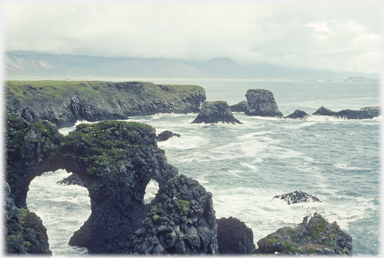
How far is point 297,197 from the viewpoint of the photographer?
1469 inches

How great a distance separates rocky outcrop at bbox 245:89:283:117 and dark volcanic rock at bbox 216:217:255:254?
95374 mm

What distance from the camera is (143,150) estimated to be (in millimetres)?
32375


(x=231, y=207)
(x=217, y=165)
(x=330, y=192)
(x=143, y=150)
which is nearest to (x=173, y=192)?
(x=143, y=150)

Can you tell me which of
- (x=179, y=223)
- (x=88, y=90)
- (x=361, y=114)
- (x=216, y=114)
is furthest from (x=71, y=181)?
(x=361, y=114)

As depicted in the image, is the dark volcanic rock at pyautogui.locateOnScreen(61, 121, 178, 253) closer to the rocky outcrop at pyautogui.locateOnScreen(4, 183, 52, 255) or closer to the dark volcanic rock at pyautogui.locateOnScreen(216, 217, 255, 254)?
the rocky outcrop at pyautogui.locateOnScreen(4, 183, 52, 255)

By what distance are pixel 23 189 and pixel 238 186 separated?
1026 inches

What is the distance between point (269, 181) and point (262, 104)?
80.2 m

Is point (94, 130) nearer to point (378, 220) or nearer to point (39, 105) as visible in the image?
point (378, 220)

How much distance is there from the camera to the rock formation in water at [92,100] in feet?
291

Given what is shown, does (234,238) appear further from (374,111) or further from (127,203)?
(374,111)

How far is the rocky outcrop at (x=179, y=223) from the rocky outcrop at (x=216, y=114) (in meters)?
78.5

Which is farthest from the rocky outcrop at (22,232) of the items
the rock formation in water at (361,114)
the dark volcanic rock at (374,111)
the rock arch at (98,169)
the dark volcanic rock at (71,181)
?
the dark volcanic rock at (374,111)

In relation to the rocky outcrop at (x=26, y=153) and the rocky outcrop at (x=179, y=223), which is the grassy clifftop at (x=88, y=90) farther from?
the rocky outcrop at (x=179, y=223)

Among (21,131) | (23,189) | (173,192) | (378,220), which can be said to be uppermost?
(21,131)
